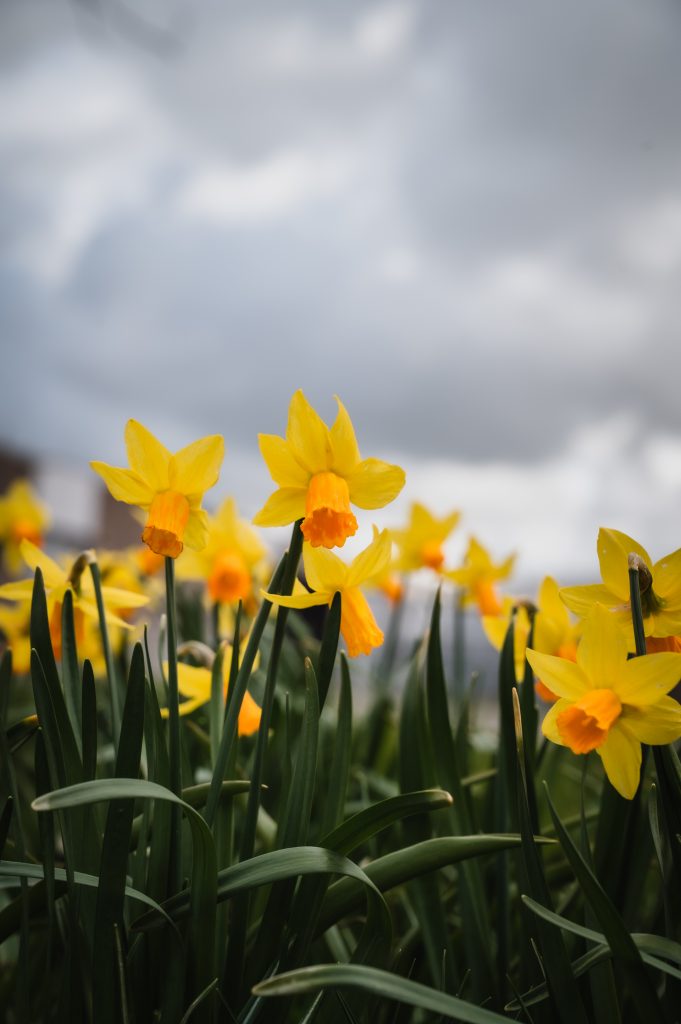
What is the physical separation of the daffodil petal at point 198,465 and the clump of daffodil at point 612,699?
0.28m

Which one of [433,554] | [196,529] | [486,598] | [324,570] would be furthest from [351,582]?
[433,554]

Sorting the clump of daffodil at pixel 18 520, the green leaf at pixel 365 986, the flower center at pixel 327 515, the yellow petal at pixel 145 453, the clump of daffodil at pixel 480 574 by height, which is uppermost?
the clump of daffodil at pixel 18 520

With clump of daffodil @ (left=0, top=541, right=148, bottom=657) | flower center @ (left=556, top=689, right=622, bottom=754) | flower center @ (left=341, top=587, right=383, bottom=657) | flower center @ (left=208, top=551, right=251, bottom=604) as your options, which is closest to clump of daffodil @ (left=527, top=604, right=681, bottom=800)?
flower center @ (left=556, top=689, right=622, bottom=754)

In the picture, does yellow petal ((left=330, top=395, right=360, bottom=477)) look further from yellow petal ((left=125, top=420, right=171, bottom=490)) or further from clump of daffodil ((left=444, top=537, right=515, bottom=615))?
clump of daffodil ((left=444, top=537, right=515, bottom=615))

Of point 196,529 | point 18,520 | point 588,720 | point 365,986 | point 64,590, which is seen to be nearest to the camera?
point 365,986

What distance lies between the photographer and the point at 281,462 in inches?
22.4

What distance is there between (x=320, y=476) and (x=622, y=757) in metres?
0.30

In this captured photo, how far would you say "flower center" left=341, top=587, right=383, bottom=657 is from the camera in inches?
23.3

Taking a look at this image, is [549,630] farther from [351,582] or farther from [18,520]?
[18,520]

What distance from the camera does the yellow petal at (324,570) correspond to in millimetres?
596

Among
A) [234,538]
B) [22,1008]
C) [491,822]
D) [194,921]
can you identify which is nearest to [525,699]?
[491,822]

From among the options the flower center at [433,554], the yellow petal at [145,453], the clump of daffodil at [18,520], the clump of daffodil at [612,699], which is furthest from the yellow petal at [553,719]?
the clump of daffodil at [18,520]

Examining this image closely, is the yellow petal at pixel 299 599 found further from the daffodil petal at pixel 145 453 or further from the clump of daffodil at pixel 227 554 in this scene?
the clump of daffodil at pixel 227 554

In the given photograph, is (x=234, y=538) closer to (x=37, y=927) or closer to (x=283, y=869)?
(x=37, y=927)
